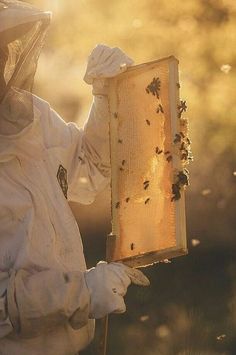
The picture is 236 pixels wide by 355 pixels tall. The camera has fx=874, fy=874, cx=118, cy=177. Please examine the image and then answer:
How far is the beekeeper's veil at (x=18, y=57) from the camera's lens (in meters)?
2.85

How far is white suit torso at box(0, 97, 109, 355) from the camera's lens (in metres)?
2.85

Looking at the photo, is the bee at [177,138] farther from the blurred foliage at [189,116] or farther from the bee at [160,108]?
the blurred foliage at [189,116]

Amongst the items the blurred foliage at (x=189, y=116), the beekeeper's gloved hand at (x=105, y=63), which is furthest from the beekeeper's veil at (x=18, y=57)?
the blurred foliage at (x=189, y=116)

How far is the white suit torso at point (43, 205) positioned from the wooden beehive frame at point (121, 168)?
0.43 ft

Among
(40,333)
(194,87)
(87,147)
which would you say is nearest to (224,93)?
(194,87)

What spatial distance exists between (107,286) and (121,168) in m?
0.44

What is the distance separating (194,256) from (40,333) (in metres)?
4.50

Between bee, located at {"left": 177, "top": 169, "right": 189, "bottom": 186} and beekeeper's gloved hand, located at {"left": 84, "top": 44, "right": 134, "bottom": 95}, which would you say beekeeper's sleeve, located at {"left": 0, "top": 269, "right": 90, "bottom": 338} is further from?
beekeeper's gloved hand, located at {"left": 84, "top": 44, "right": 134, "bottom": 95}

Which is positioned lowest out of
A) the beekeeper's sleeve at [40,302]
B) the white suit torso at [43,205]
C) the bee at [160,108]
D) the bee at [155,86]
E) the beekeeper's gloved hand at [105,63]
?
the beekeeper's sleeve at [40,302]

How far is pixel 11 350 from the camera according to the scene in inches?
111

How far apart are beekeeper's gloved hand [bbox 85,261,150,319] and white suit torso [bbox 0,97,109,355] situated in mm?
92

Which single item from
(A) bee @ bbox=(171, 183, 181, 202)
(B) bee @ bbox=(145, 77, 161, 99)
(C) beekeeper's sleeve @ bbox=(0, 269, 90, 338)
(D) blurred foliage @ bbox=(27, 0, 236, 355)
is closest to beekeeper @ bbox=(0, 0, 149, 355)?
(C) beekeeper's sleeve @ bbox=(0, 269, 90, 338)

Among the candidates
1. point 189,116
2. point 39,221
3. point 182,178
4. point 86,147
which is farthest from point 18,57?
point 189,116

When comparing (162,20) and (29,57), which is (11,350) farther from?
(162,20)
